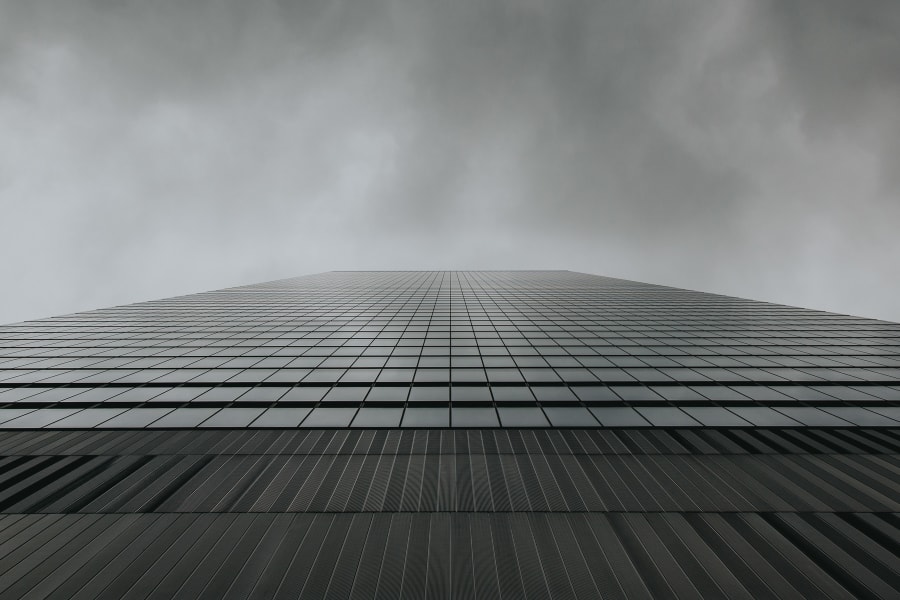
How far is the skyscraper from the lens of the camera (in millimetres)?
7688

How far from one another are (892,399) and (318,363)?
99.2 ft

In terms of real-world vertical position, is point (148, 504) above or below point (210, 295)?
below

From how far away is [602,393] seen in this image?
1698 centimetres

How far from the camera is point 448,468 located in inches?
444

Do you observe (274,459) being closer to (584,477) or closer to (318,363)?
(318,363)

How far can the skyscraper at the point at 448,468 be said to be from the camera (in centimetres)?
769

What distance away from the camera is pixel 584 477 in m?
10.9

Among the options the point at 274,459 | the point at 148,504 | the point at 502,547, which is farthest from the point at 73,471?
the point at 502,547

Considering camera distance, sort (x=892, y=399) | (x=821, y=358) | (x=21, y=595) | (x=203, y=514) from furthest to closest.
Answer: (x=821, y=358) → (x=892, y=399) → (x=203, y=514) → (x=21, y=595)

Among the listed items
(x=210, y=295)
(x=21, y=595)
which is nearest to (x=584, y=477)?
(x=21, y=595)

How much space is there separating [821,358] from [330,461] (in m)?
30.2

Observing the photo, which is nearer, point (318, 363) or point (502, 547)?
point (502, 547)

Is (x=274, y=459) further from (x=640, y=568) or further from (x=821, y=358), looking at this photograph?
(x=821, y=358)

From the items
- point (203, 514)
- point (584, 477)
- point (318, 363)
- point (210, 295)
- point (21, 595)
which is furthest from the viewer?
point (210, 295)
